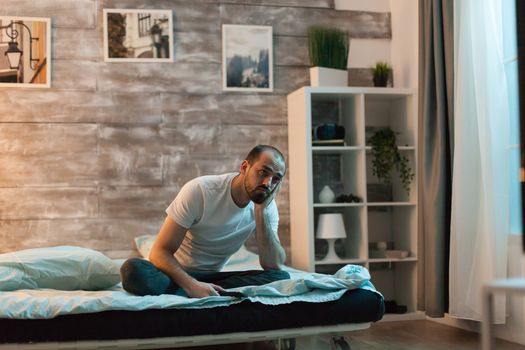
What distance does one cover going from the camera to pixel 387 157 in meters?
4.39

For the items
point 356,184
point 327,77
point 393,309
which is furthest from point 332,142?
point 393,309

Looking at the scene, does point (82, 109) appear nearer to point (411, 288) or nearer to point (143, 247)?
point (143, 247)

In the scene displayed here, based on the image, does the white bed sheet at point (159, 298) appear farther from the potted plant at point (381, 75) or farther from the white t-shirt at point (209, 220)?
the potted plant at point (381, 75)

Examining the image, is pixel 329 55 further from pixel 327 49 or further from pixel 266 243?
pixel 266 243

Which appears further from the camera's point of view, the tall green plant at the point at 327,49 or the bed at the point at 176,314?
the tall green plant at the point at 327,49

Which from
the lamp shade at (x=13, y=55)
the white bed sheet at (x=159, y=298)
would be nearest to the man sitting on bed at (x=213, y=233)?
the white bed sheet at (x=159, y=298)

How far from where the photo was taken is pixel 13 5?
4281 millimetres

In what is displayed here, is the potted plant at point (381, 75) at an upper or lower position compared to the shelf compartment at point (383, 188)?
upper

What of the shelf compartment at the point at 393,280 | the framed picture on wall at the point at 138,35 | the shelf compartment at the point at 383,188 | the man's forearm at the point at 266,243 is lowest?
the shelf compartment at the point at 393,280

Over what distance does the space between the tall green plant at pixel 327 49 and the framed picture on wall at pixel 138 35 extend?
908mm

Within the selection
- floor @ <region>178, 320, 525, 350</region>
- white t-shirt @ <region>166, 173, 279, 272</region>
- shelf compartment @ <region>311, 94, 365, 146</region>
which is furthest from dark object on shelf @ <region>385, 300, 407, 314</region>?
white t-shirt @ <region>166, 173, 279, 272</region>

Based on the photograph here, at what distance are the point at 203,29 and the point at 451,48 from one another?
1.57 metres

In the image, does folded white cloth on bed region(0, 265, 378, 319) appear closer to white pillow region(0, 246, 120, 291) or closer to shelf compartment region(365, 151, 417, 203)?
white pillow region(0, 246, 120, 291)

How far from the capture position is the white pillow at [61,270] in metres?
3.05
